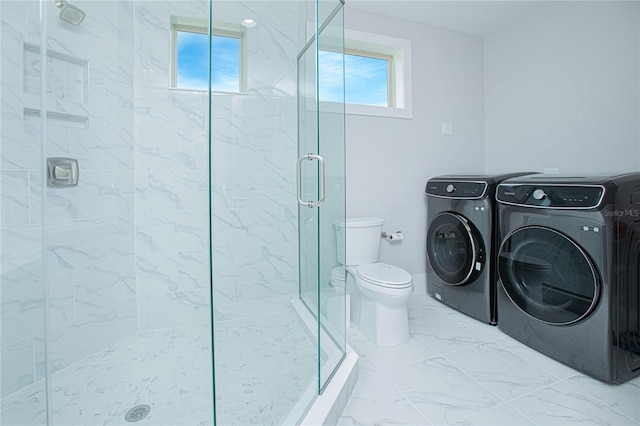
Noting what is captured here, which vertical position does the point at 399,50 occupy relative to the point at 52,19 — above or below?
above

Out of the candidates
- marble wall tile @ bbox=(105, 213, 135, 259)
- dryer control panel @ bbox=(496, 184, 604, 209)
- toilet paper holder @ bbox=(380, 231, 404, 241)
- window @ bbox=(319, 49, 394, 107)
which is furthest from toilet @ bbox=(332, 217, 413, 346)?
marble wall tile @ bbox=(105, 213, 135, 259)

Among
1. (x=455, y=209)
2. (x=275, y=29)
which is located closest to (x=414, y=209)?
(x=455, y=209)

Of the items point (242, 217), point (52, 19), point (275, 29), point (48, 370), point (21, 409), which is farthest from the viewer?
point (52, 19)

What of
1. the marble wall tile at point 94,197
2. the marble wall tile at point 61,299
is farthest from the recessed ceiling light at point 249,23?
the marble wall tile at point 61,299

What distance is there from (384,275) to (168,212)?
1441mm

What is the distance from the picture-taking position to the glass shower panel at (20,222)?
1259 millimetres

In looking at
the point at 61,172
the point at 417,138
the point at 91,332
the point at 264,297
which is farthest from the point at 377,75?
the point at 91,332

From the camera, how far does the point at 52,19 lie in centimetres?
162

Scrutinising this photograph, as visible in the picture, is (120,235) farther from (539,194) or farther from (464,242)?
(539,194)

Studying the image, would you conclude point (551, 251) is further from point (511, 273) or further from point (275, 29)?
point (275, 29)

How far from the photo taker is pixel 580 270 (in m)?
1.64

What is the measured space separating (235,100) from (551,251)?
5.86ft

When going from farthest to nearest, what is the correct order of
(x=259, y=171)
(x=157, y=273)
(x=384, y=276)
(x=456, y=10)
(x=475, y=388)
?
1. (x=456, y=10)
2. (x=157, y=273)
3. (x=384, y=276)
4. (x=475, y=388)
5. (x=259, y=171)

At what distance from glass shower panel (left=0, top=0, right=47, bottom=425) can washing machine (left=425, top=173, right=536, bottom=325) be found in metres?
2.35
